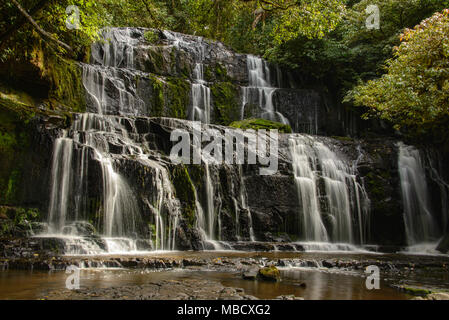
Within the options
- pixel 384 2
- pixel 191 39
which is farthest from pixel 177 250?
pixel 384 2

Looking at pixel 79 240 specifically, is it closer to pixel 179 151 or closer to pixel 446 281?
pixel 179 151

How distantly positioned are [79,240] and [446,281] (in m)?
7.84

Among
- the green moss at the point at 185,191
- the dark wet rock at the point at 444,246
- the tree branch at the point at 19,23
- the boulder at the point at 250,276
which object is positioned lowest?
the dark wet rock at the point at 444,246

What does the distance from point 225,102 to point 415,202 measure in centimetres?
1039

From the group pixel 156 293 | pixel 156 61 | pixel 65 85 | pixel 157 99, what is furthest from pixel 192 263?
pixel 156 61

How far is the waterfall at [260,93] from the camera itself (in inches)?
731

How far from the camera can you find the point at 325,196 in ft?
42.0

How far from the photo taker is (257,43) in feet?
79.6

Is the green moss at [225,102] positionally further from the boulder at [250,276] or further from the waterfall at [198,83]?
A: the boulder at [250,276]

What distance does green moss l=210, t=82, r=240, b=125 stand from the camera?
57.9 ft

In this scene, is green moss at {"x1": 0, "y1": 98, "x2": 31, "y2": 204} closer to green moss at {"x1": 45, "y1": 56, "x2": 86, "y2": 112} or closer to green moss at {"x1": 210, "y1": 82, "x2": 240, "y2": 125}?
green moss at {"x1": 45, "y1": 56, "x2": 86, "y2": 112}

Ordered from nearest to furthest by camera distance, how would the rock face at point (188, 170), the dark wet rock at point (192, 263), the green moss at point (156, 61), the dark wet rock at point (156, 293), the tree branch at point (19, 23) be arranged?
the dark wet rock at point (156, 293), the dark wet rock at point (192, 263), the tree branch at point (19, 23), the rock face at point (188, 170), the green moss at point (156, 61)

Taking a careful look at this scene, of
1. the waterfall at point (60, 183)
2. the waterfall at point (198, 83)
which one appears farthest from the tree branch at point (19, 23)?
the waterfall at point (198, 83)

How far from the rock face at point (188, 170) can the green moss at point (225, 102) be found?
0.24 ft
